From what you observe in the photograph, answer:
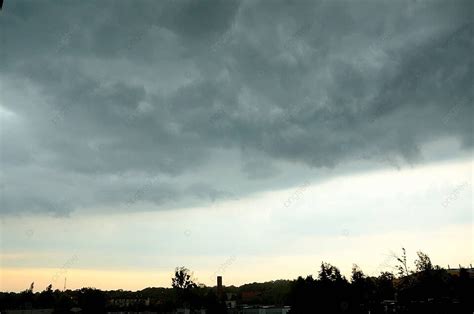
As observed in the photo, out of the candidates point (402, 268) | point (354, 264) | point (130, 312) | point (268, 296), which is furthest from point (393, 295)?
point (268, 296)

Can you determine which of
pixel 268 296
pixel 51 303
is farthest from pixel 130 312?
pixel 268 296

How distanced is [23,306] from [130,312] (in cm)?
3740

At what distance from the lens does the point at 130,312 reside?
112 meters

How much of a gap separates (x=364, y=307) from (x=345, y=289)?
22.7 ft

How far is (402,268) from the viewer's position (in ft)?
228

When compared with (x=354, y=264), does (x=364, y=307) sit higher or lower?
lower

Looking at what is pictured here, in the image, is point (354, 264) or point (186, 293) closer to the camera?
point (354, 264)

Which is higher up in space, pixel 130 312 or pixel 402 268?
pixel 402 268

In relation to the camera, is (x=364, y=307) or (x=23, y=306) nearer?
(x=364, y=307)

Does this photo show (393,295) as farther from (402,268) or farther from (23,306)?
(23,306)

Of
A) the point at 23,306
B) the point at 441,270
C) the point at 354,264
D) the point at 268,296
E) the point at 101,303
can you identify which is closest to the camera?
the point at 441,270

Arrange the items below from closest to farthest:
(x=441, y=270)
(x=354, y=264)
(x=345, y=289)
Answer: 1. (x=441, y=270)
2. (x=345, y=289)
3. (x=354, y=264)

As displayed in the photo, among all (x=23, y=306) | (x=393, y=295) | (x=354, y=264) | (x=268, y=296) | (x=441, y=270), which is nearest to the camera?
(x=441, y=270)

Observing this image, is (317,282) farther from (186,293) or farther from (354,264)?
(186,293)
